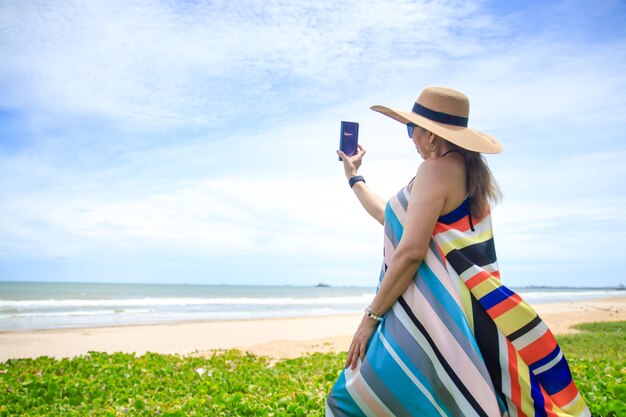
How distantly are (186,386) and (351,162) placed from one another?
3843 mm

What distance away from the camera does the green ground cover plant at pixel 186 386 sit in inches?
163

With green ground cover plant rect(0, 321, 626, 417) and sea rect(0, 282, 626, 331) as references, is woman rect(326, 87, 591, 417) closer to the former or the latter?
green ground cover plant rect(0, 321, 626, 417)

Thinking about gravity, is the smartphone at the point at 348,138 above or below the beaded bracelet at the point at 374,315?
above

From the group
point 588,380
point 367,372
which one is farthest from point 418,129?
point 588,380

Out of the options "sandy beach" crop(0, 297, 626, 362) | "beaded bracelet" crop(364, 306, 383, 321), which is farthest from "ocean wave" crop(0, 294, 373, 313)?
"beaded bracelet" crop(364, 306, 383, 321)

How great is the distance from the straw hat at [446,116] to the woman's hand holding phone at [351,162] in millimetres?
530

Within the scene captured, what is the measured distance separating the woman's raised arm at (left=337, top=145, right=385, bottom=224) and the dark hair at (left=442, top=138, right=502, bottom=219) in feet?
1.84

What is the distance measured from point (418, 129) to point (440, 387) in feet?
3.72

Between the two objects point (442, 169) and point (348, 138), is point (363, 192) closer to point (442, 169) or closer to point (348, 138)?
point (348, 138)

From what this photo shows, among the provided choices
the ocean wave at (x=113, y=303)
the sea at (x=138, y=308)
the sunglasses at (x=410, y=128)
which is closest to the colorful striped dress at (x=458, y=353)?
the sunglasses at (x=410, y=128)

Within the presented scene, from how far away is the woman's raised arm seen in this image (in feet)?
9.12

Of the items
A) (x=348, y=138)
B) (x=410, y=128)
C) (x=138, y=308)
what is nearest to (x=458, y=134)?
(x=410, y=128)

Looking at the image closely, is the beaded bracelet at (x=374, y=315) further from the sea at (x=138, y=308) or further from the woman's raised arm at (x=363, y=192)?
the sea at (x=138, y=308)

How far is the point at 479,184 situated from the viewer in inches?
89.7
